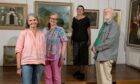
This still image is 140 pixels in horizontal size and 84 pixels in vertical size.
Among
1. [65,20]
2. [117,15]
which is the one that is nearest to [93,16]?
[117,15]

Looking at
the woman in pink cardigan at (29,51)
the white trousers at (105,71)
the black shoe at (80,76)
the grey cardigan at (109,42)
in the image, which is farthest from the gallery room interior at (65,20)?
the woman in pink cardigan at (29,51)

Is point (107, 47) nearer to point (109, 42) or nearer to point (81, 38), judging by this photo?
point (109, 42)

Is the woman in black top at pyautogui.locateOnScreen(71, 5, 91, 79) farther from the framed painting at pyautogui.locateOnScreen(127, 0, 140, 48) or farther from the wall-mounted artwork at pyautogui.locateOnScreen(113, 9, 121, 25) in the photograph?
the wall-mounted artwork at pyautogui.locateOnScreen(113, 9, 121, 25)

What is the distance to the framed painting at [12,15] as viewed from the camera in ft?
21.4

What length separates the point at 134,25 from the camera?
21.6 ft

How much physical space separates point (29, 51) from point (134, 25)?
3927 mm

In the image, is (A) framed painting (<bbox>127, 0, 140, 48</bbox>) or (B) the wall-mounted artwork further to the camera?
(B) the wall-mounted artwork

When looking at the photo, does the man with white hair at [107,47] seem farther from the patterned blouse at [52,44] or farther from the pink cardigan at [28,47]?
the pink cardigan at [28,47]

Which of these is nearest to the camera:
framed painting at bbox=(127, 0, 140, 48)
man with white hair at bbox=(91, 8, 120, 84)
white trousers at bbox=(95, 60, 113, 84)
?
man with white hair at bbox=(91, 8, 120, 84)

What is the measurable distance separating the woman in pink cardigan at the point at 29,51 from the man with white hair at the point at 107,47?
3.57 feet

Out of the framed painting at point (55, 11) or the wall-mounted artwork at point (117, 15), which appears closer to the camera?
the framed painting at point (55, 11)

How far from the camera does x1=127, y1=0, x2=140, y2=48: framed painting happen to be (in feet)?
21.0

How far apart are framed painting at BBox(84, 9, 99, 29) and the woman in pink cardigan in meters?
3.78

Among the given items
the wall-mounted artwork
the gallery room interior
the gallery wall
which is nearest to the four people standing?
the gallery room interior
